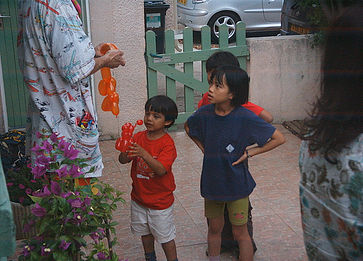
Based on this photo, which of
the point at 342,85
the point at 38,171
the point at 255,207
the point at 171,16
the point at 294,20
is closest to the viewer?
the point at 342,85

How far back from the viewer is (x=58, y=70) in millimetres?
3107

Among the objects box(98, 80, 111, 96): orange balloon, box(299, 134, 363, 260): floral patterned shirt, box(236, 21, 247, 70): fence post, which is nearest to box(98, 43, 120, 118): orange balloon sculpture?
box(98, 80, 111, 96): orange balloon

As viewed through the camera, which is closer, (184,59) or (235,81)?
(235,81)

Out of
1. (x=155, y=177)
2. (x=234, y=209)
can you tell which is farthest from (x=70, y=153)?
(x=234, y=209)

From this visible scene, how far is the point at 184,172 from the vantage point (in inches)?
207

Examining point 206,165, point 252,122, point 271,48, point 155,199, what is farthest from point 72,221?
point 271,48

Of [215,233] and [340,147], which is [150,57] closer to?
[215,233]

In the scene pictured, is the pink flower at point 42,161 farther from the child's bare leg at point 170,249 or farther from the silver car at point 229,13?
the silver car at point 229,13

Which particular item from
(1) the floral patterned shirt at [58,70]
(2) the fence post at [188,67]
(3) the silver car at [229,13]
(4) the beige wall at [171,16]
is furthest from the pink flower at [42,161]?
(3) the silver car at [229,13]

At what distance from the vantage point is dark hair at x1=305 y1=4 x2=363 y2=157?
1614mm

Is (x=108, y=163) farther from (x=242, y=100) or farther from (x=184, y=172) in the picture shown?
(x=242, y=100)

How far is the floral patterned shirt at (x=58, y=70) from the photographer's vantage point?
3.02 metres

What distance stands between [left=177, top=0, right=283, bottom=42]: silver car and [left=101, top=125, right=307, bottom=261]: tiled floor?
677 centimetres

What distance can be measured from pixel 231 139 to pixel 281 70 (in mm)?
3524
